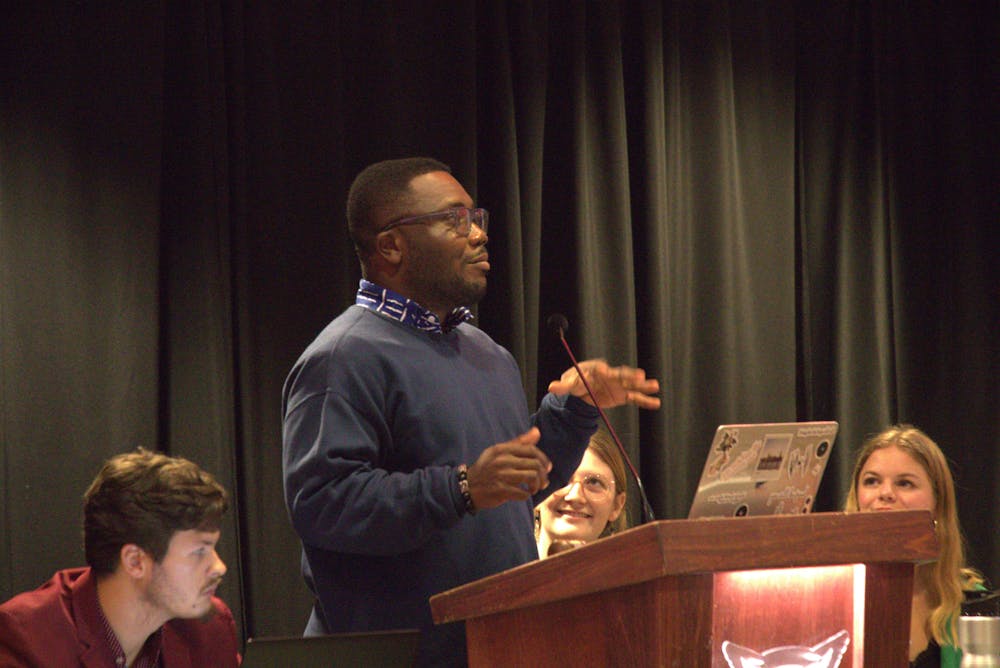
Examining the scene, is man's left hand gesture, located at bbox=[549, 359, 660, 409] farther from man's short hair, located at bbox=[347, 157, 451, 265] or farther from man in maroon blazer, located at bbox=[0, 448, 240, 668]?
man in maroon blazer, located at bbox=[0, 448, 240, 668]

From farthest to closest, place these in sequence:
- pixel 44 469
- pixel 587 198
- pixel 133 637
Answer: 1. pixel 587 198
2. pixel 44 469
3. pixel 133 637

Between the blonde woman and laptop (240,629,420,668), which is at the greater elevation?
laptop (240,629,420,668)

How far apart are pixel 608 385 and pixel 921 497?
1.46m

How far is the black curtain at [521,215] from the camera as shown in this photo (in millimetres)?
3109

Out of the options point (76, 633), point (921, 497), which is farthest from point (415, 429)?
point (921, 497)

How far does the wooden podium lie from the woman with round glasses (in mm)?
1658

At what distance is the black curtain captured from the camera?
311 centimetres

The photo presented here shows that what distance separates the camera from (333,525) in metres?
2.05

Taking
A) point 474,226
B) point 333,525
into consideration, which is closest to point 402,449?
point 333,525

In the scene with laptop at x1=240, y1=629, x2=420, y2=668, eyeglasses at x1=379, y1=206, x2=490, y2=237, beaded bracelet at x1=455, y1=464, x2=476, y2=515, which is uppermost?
eyeglasses at x1=379, y1=206, x2=490, y2=237

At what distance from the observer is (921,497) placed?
11.3 ft

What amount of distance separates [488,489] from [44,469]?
1.54 meters

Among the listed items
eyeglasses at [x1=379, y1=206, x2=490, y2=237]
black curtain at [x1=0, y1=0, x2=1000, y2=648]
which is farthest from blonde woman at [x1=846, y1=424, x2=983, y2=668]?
eyeglasses at [x1=379, y1=206, x2=490, y2=237]

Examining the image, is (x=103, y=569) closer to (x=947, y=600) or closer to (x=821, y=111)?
(x=947, y=600)
